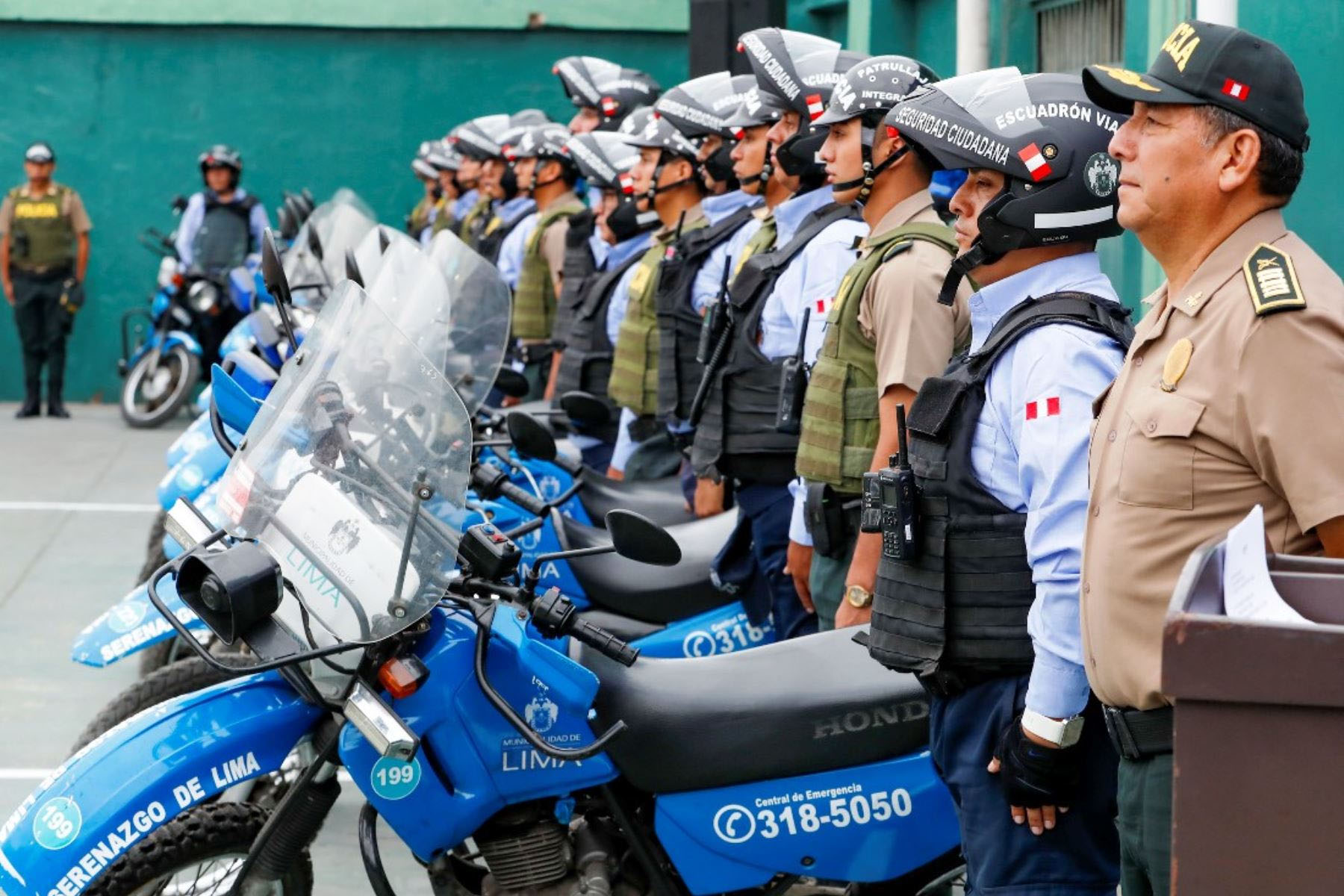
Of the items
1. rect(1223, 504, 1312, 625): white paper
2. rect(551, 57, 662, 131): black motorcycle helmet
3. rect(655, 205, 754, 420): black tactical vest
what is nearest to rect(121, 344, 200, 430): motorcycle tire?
rect(551, 57, 662, 131): black motorcycle helmet

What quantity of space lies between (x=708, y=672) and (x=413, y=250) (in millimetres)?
1990

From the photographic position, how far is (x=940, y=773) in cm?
339

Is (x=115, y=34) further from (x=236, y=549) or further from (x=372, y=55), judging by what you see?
(x=236, y=549)

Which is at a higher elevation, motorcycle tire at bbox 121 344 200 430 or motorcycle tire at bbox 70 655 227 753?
motorcycle tire at bbox 70 655 227 753

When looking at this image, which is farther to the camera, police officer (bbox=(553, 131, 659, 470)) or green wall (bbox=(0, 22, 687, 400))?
green wall (bbox=(0, 22, 687, 400))

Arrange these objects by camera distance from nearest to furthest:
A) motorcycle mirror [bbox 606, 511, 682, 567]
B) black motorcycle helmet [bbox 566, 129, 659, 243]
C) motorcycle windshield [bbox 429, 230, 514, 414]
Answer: motorcycle mirror [bbox 606, 511, 682, 567] → motorcycle windshield [bbox 429, 230, 514, 414] → black motorcycle helmet [bbox 566, 129, 659, 243]

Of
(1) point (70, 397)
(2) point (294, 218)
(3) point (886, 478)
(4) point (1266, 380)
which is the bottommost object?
(1) point (70, 397)

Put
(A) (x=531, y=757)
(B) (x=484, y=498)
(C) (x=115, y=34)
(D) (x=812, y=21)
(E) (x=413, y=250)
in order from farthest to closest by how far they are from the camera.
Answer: (C) (x=115, y=34)
(D) (x=812, y=21)
(E) (x=413, y=250)
(B) (x=484, y=498)
(A) (x=531, y=757)

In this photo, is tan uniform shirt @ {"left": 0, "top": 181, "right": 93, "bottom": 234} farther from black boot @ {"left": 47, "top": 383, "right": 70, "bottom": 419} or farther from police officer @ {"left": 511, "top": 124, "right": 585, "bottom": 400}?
police officer @ {"left": 511, "top": 124, "right": 585, "bottom": 400}

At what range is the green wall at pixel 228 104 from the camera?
17.1 metres

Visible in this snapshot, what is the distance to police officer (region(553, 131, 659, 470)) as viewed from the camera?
7.98 meters

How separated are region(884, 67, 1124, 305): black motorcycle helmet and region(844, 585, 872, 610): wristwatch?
96 centimetres

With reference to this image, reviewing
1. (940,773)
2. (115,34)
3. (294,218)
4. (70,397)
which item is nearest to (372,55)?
(115,34)

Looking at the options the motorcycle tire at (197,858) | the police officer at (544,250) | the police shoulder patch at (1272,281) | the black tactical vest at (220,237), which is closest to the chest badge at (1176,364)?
the police shoulder patch at (1272,281)
